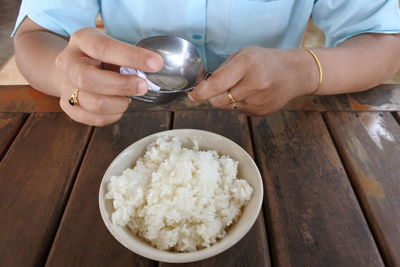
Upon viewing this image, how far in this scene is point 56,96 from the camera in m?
0.77

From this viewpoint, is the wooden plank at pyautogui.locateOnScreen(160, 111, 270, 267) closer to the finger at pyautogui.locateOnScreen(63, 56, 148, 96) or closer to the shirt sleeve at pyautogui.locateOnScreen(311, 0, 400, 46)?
the finger at pyautogui.locateOnScreen(63, 56, 148, 96)

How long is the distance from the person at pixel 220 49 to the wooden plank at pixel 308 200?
91 mm

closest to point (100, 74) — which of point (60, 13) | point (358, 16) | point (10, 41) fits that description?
point (60, 13)

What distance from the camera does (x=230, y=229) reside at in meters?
0.46

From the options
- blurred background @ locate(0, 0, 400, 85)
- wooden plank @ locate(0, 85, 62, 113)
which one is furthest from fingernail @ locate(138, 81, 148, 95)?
blurred background @ locate(0, 0, 400, 85)

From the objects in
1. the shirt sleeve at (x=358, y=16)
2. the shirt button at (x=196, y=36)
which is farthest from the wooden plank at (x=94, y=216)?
the shirt sleeve at (x=358, y=16)

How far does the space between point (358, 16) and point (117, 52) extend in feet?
2.35

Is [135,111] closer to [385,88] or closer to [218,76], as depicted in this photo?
[218,76]

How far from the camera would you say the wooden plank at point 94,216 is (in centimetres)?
46

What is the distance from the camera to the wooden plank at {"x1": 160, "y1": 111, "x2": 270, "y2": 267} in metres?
0.46

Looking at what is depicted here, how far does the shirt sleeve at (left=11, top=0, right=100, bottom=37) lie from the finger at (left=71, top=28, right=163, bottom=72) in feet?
1.17

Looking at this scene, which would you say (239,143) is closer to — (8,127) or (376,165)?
(376,165)

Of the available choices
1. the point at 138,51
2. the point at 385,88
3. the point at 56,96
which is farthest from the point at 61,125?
the point at 385,88

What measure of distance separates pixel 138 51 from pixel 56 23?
0.50 m
